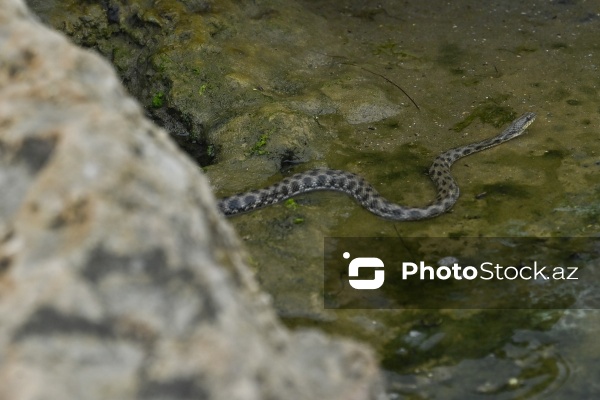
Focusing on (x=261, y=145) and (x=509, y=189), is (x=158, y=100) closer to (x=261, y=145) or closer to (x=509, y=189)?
(x=261, y=145)

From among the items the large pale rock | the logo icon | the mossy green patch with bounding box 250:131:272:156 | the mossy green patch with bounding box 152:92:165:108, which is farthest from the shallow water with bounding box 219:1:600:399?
the large pale rock

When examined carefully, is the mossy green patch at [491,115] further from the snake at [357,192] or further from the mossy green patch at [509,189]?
the mossy green patch at [509,189]

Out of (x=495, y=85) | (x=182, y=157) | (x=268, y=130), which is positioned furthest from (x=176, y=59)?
(x=182, y=157)

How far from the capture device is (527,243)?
332 inches

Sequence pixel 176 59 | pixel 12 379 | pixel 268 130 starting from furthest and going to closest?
pixel 176 59, pixel 268 130, pixel 12 379

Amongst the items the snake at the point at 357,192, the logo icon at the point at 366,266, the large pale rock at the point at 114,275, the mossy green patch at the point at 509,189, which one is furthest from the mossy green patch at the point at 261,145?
the large pale rock at the point at 114,275

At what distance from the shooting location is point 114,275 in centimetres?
360

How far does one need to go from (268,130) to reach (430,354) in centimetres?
450

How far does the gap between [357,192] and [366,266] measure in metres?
1.64

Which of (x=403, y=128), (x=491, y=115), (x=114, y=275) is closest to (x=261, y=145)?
(x=403, y=128)

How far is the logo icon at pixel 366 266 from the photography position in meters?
7.96

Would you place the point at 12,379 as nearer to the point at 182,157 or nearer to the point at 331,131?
the point at 182,157

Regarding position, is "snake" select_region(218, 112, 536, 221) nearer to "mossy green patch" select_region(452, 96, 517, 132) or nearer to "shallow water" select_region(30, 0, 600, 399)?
"shallow water" select_region(30, 0, 600, 399)

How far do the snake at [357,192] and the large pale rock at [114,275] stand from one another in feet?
17.2
